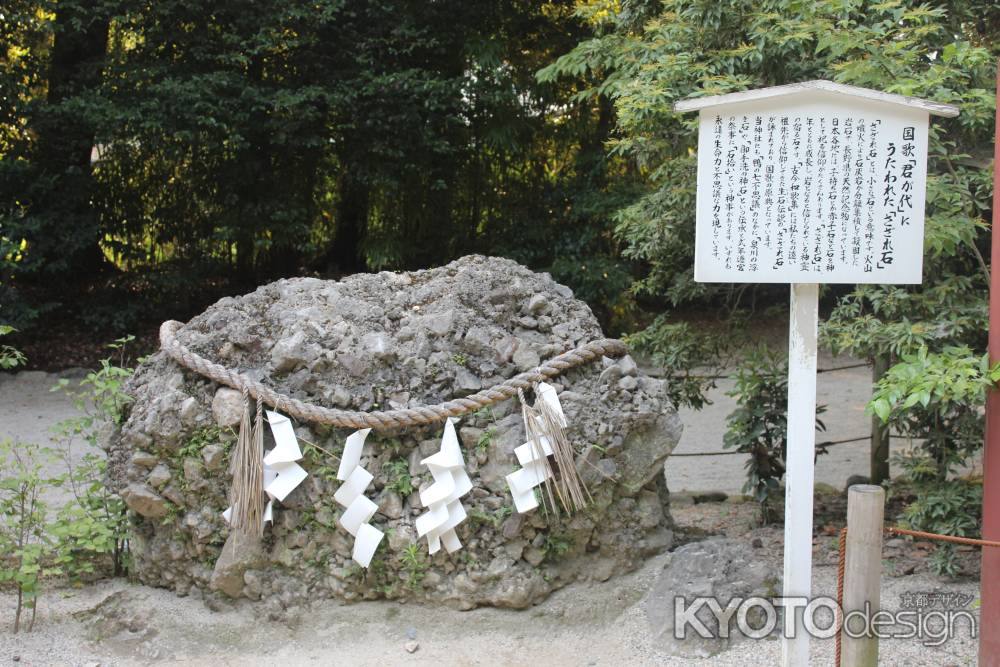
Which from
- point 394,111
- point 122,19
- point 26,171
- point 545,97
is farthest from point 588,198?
point 26,171

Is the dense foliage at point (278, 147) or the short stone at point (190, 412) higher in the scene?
the dense foliage at point (278, 147)

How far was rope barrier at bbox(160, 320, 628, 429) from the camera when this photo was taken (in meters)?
3.58

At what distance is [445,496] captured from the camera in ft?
11.5

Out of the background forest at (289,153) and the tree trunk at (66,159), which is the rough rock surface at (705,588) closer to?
the background forest at (289,153)

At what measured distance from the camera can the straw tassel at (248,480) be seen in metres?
3.56

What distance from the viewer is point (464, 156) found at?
10070 millimetres

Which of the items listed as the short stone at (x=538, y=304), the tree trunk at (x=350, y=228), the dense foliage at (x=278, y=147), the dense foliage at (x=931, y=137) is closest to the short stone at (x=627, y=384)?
the short stone at (x=538, y=304)

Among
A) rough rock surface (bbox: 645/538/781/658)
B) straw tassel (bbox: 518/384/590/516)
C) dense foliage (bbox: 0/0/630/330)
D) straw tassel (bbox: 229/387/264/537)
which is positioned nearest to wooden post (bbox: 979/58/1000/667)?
rough rock surface (bbox: 645/538/781/658)

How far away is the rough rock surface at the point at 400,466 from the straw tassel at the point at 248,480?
107 millimetres

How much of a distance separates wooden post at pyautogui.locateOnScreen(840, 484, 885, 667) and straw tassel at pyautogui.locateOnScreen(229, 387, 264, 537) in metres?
2.09

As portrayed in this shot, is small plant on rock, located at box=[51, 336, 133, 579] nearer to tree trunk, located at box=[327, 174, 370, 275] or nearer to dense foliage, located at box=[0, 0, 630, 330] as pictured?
dense foliage, located at box=[0, 0, 630, 330]

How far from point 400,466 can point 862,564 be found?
1716mm

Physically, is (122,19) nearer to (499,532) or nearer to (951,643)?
(499,532)

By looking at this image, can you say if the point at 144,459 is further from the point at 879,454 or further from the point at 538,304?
the point at 879,454
